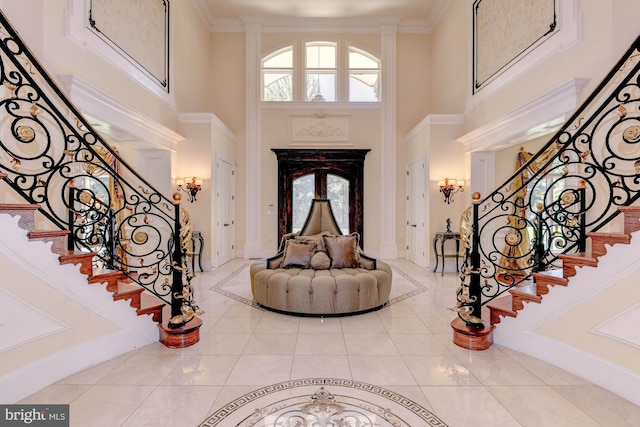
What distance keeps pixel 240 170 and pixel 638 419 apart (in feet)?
25.1

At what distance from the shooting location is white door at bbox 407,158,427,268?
663 cm

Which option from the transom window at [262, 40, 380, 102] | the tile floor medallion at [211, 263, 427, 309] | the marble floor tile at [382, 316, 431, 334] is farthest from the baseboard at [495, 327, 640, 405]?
the transom window at [262, 40, 380, 102]

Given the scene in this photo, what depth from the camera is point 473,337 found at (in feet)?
9.31

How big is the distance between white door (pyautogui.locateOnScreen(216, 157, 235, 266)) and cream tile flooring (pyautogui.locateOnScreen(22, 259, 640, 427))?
3422 mm

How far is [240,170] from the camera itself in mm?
7922

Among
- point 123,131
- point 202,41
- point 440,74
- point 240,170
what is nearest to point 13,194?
point 123,131

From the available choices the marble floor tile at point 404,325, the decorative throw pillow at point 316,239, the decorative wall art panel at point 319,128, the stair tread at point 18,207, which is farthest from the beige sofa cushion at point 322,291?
Result: the decorative wall art panel at point 319,128

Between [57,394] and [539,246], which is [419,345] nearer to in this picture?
[539,246]

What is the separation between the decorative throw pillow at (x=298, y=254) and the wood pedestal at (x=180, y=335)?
147 centimetres

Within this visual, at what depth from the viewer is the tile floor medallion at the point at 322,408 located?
189 cm

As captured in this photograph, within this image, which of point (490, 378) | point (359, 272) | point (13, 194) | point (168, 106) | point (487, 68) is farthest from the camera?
point (168, 106)

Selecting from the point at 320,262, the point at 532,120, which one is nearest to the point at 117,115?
the point at 320,262

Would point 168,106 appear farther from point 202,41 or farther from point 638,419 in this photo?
point 638,419

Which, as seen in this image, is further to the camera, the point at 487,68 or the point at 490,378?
the point at 487,68
